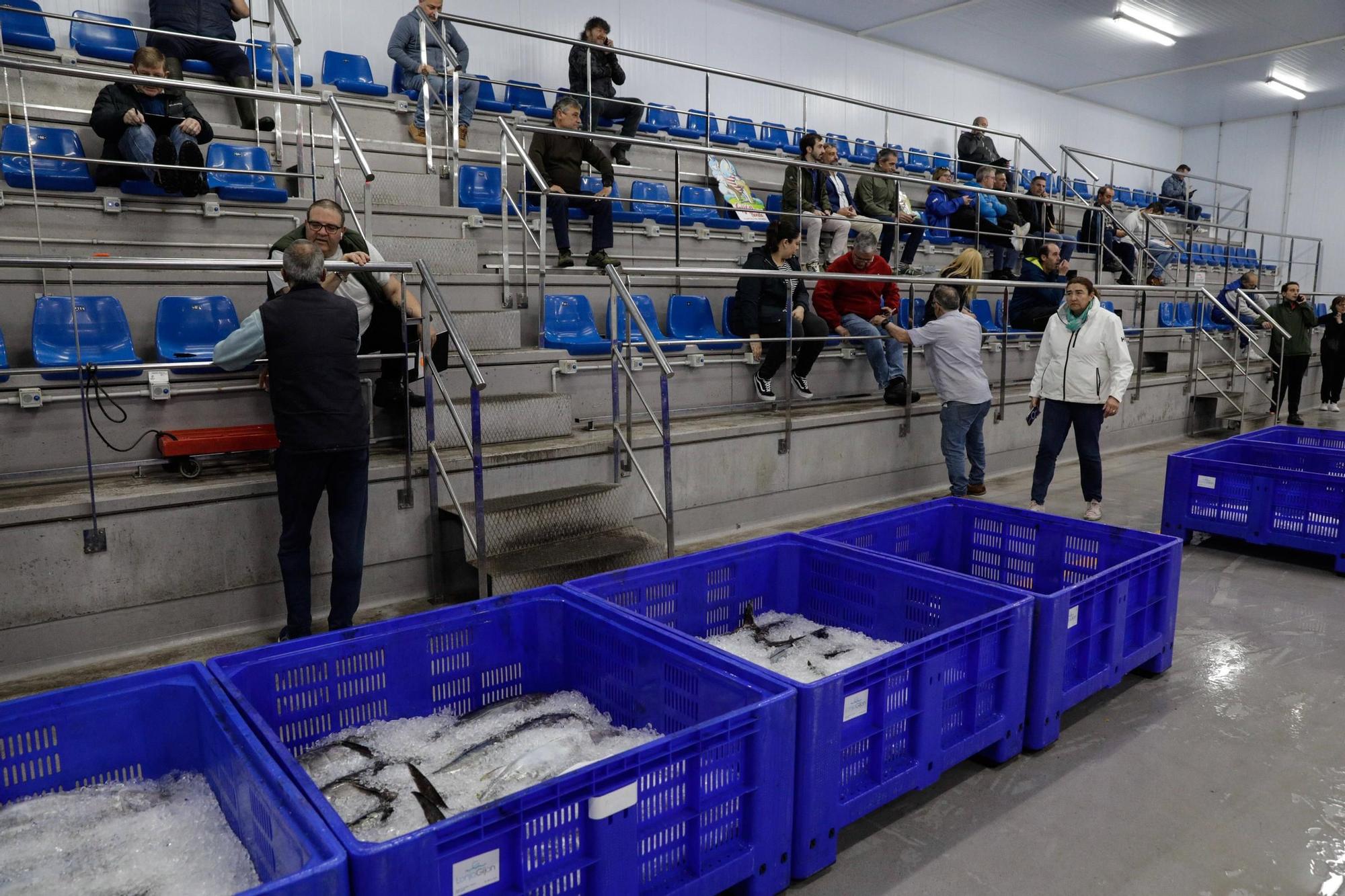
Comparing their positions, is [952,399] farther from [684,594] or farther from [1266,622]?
[684,594]

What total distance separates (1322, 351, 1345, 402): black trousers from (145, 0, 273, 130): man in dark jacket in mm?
11977

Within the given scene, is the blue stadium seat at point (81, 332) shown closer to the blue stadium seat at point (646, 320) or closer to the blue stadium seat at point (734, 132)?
the blue stadium seat at point (646, 320)

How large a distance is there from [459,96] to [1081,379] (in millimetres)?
5195

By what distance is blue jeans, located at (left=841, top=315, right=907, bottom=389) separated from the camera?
6480mm

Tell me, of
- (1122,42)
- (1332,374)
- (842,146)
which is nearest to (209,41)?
(842,146)

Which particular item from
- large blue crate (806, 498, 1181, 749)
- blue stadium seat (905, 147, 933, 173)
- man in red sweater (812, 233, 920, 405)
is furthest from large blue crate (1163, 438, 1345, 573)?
blue stadium seat (905, 147, 933, 173)

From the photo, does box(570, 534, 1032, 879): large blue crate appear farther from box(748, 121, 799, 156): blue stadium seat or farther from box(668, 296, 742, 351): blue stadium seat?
box(748, 121, 799, 156): blue stadium seat

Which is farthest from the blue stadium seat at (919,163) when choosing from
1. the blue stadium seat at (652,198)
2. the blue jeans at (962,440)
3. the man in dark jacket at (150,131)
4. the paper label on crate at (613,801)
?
the paper label on crate at (613,801)

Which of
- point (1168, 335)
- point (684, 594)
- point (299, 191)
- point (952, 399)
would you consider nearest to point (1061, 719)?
point (684, 594)

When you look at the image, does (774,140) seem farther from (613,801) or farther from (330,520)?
(613,801)

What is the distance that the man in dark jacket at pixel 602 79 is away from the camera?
793 centimetres

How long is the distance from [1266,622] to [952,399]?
2324 millimetres

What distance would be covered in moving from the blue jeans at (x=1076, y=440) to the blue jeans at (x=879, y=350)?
3.76 feet

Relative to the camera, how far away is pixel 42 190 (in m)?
4.89
